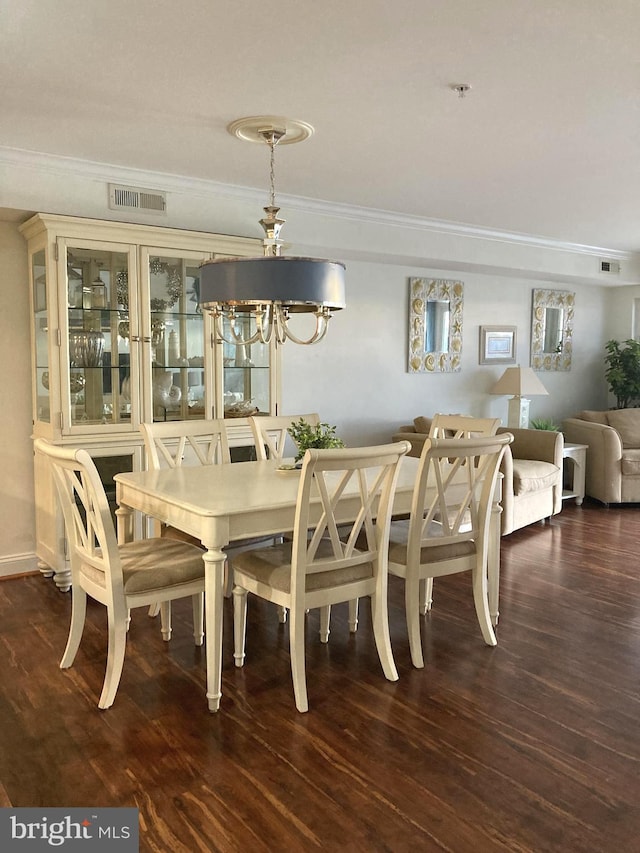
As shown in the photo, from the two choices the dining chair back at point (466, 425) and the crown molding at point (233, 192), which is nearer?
the dining chair back at point (466, 425)

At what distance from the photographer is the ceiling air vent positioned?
423 cm

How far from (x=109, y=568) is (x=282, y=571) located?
662mm

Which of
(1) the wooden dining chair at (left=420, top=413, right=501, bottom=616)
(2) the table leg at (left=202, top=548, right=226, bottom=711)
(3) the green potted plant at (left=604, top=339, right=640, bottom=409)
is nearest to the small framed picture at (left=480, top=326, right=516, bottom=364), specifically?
(3) the green potted plant at (left=604, top=339, right=640, bottom=409)

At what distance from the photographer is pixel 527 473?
18.0ft

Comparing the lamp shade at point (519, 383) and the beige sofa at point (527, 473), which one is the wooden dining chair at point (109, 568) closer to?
the beige sofa at point (527, 473)

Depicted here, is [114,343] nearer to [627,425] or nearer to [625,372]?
[627,425]

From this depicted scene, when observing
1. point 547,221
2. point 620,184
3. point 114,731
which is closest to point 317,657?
point 114,731

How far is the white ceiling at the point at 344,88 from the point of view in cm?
238

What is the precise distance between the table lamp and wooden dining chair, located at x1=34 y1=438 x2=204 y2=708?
432 centimetres

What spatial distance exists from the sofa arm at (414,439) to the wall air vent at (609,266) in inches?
118

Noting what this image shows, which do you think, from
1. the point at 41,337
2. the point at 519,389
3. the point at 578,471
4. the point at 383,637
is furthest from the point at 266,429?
the point at 578,471

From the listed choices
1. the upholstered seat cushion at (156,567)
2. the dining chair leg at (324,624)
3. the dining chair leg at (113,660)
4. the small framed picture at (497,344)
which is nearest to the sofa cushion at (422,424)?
the small framed picture at (497,344)

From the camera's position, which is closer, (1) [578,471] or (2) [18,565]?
(2) [18,565]

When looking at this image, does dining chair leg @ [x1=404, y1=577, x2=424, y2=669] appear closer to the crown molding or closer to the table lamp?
the crown molding
